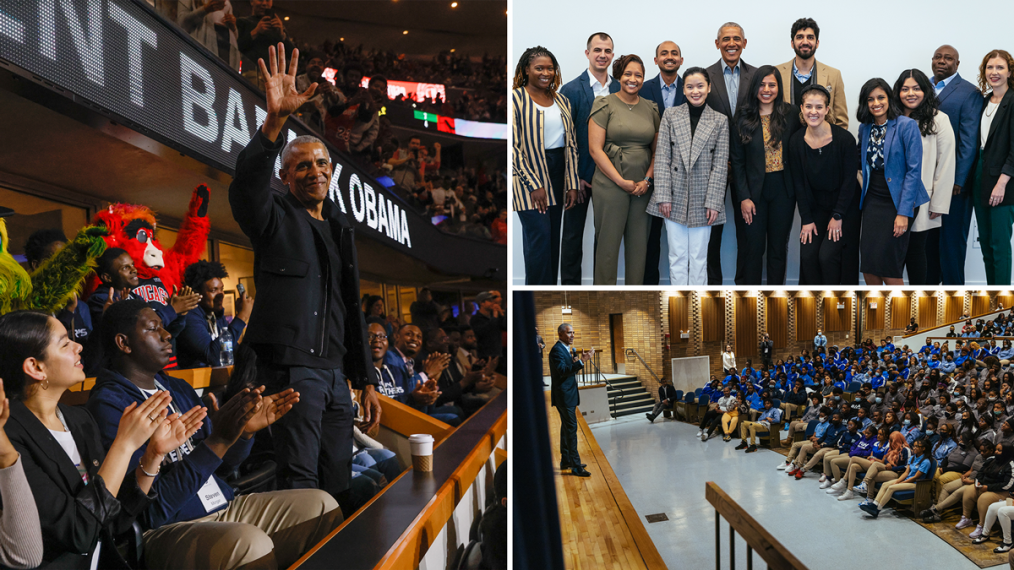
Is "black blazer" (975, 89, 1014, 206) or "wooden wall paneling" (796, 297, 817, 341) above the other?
"black blazer" (975, 89, 1014, 206)

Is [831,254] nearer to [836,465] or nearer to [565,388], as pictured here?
[836,465]

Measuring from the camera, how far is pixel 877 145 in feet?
8.08

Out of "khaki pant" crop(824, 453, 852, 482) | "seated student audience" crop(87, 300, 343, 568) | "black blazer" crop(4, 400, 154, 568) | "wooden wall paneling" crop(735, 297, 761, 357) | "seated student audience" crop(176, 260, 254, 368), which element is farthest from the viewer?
"wooden wall paneling" crop(735, 297, 761, 357)

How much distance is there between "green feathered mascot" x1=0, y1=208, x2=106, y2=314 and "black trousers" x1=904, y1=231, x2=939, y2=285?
3041 mm

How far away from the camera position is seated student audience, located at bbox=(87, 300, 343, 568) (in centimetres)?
179

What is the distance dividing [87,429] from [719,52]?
263 cm

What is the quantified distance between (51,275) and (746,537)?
98.9 inches

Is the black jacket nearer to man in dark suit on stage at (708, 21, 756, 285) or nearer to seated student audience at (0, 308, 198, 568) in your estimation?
seated student audience at (0, 308, 198, 568)

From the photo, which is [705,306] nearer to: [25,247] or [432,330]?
[432,330]

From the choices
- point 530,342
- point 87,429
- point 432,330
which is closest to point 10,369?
point 87,429

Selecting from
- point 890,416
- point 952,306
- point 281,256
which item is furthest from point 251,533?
point 952,306

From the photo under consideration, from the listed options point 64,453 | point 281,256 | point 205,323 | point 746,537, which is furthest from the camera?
point 746,537

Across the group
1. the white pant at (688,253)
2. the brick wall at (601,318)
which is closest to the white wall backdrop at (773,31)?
the white pant at (688,253)

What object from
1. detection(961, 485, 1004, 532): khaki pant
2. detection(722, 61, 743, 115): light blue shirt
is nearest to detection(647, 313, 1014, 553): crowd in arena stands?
detection(961, 485, 1004, 532): khaki pant
